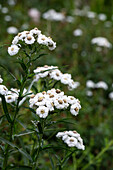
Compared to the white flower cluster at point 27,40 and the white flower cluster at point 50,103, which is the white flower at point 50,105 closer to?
the white flower cluster at point 50,103

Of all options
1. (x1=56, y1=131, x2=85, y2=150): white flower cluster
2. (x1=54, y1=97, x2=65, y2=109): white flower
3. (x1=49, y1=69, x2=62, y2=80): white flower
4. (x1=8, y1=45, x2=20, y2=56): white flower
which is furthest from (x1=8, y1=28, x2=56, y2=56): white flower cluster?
(x1=56, y1=131, x2=85, y2=150): white flower cluster

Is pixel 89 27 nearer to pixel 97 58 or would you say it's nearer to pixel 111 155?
pixel 97 58

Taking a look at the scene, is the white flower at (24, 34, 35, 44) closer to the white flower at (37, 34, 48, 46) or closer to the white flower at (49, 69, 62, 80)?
the white flower at (37, 34, 48, 46)

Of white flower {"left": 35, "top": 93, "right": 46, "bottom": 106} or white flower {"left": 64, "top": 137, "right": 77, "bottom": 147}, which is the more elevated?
white flower {"left": 35, "top": 93, "right": 46, "bottom": 106}

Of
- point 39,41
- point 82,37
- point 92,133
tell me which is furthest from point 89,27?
point 39,41

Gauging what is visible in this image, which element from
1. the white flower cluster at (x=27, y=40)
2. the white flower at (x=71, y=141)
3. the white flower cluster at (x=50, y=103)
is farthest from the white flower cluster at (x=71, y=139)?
the white flower cluster at (x=27, y=40)
